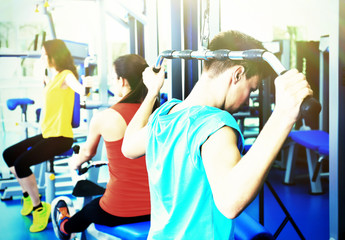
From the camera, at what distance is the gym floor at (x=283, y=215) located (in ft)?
8.61

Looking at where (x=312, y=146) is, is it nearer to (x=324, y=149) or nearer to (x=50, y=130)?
(x=324, y=149)

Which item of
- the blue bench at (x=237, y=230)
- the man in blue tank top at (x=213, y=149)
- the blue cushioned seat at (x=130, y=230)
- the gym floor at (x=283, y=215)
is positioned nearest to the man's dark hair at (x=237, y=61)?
the man in blue tank top at (x=213, y=149)

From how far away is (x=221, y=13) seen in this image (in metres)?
1.71

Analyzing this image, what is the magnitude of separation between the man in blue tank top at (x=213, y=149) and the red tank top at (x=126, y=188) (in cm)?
61

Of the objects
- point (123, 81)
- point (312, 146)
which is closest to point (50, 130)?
point (123, 81)

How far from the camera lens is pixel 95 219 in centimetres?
164

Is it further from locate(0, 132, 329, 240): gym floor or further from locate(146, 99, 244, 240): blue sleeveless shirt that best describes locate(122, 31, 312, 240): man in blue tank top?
locate(0, 132, 329, 240): gym floor

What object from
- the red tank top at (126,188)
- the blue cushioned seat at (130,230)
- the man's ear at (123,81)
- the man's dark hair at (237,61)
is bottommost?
the blue cushioned seat at (130,230)

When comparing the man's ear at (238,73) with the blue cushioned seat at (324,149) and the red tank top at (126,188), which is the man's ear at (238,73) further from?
the blue cushioned seat at (324,149)

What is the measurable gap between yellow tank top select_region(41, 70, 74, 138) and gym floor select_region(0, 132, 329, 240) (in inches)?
30.7

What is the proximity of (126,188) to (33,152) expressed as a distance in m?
1.49

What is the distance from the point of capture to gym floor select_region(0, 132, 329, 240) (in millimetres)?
2623

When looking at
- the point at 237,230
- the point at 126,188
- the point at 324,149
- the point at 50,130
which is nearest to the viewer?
the point at 237,230

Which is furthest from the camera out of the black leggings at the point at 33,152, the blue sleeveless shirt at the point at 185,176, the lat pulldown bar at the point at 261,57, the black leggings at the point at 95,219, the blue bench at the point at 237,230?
the black leggings at the point at 33,152
